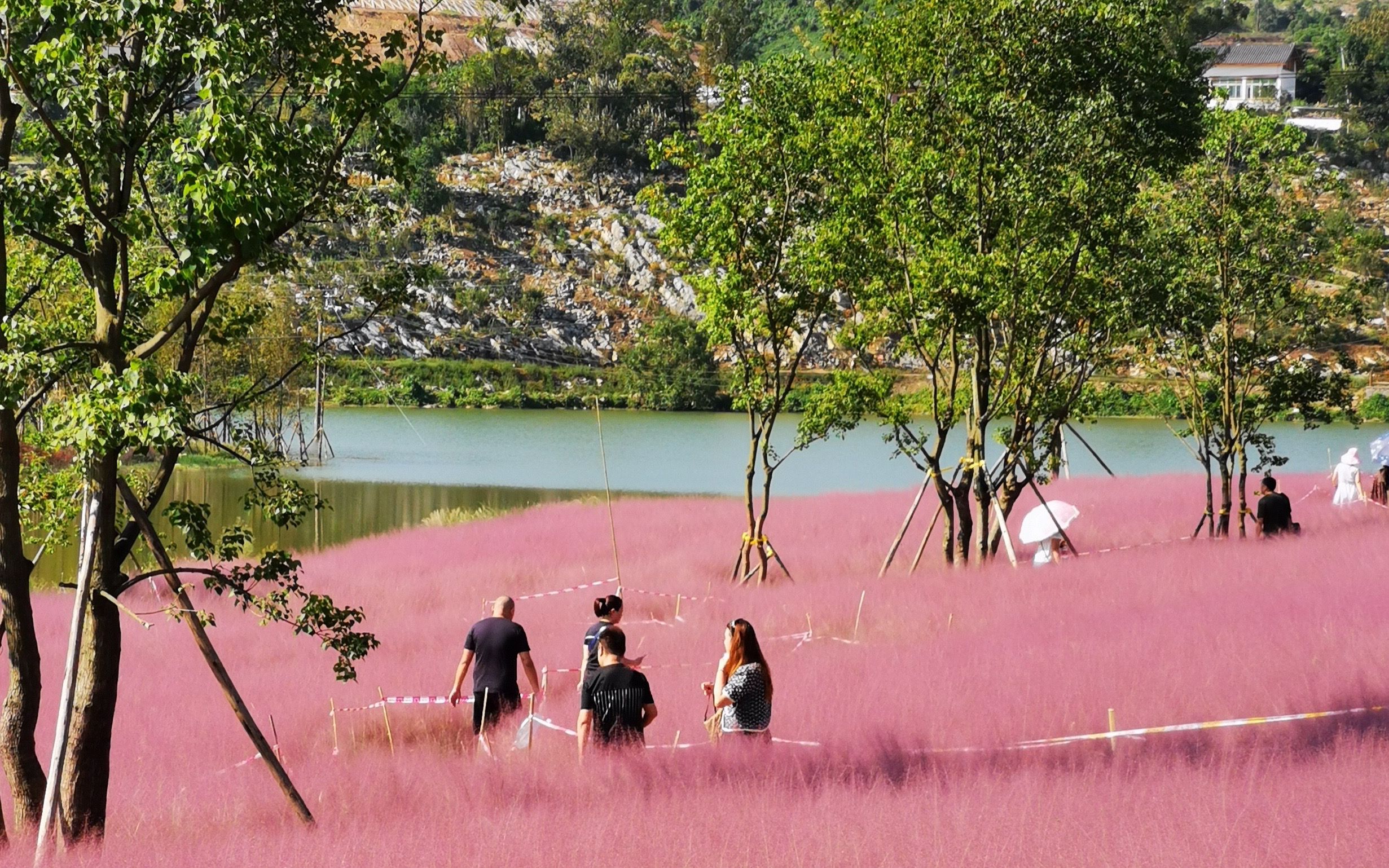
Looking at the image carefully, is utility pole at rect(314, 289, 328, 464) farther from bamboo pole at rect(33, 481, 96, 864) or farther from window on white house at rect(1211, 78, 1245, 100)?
window on white house at rect(1211, 78, 1245, 100)

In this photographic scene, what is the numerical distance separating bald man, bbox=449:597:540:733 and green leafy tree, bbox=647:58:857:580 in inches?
469

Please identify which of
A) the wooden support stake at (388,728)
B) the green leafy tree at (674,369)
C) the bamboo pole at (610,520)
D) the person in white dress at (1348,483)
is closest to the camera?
the wooden support stake at (388,728)

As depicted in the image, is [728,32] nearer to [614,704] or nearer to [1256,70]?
[1256,70]

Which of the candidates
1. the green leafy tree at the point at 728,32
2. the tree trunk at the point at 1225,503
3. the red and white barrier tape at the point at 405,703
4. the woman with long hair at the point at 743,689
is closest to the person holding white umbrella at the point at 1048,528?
the tree trunk at the point at 1225,503

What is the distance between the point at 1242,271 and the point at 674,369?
98.8m

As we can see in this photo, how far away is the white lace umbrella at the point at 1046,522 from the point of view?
81.0ft

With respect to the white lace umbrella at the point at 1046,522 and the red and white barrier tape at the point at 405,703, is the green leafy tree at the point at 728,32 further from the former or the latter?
the red and white barrier tape at the point at 405,703

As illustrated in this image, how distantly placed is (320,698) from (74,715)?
19.2 ft

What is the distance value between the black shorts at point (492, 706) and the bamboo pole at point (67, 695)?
12.1 ft

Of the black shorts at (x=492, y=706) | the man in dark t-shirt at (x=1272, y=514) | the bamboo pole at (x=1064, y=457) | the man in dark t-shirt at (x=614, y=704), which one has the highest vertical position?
the bamboo pole at (x=1064, y=457)

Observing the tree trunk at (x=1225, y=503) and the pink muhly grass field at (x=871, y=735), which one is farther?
the tree trunk at (x=1225, y=503)

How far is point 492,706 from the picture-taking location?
492 inches

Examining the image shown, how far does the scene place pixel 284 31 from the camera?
1070 centimetres

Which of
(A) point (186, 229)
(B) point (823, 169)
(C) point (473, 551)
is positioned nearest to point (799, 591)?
(B) point (823, 169)
